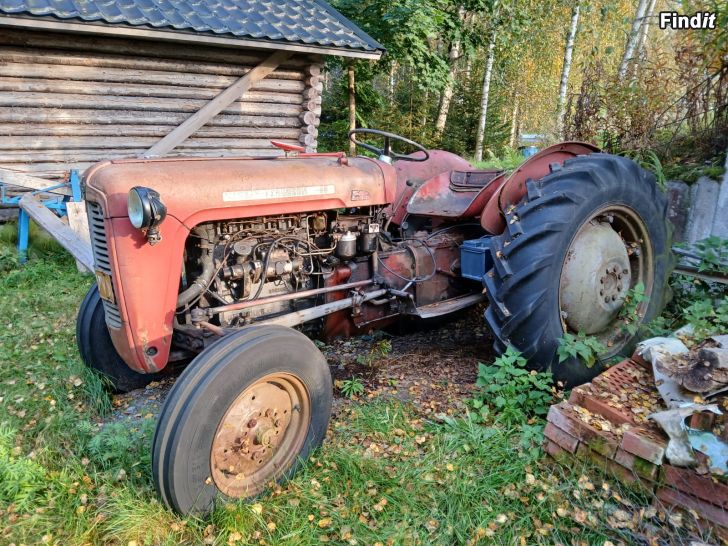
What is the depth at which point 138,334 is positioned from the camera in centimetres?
229

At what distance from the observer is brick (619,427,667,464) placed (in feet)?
6.70

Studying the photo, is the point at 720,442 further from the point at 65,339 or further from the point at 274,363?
the point at 65,339

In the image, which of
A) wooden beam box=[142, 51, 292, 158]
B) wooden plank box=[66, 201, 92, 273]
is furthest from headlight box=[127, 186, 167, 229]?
wooden beam box=[142, 51, 292, 158]

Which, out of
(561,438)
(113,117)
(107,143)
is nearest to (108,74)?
(113,117)

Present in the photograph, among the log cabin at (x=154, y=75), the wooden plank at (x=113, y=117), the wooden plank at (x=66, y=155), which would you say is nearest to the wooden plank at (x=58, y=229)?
the wooden plank at (x=66, y=155)

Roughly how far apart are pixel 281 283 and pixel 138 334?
80cm

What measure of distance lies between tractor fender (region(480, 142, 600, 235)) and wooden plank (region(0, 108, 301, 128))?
501 centimetres

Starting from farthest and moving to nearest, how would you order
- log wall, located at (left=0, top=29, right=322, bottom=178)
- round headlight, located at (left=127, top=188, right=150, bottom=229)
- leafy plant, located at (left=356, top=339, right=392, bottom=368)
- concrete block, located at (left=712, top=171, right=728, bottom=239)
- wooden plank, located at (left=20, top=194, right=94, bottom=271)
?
log wall, located at (left=0, top=29, right=322, bottom=178)
wooden plank, located at (left=20, top=194, right=94, bottom=271)
concrete block, located at (left=712, top=171, right=728, bottom=239)
leafy plant, located at (left=356, top=339, right=392, bottom=368)
round headlight, located at (left=127, top=188, right=150, bottom=229)

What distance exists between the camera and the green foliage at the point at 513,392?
2.73 meters

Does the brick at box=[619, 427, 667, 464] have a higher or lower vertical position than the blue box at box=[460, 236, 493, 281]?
lower

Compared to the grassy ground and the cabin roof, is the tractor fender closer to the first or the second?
the grassy ground

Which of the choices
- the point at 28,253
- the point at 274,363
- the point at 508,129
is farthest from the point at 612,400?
→ the point at 508,129

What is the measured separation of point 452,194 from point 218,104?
4428mm

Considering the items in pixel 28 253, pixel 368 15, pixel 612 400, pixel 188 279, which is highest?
pixel 368 15
